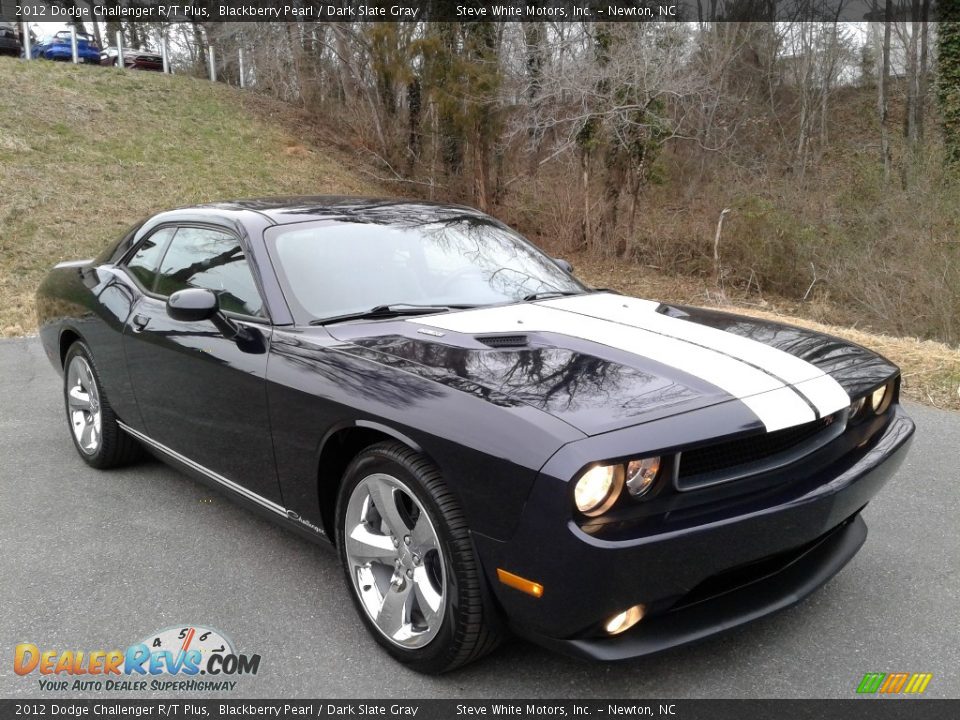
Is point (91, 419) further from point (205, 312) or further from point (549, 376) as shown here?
point (549, 376)

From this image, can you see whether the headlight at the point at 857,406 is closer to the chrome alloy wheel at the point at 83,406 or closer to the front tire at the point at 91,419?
the front tire at the point at 91,419

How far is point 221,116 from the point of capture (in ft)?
75.7

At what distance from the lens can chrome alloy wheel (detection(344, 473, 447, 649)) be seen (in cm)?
245

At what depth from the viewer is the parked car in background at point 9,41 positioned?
84.7ft

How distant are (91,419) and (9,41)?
89.5 ft

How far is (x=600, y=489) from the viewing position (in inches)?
82.5

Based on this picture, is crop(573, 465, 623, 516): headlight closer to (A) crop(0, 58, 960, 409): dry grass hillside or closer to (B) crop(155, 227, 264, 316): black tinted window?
(B) crop(155, 227, 264, 316): black tinted window

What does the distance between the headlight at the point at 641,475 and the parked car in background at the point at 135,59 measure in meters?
29.4

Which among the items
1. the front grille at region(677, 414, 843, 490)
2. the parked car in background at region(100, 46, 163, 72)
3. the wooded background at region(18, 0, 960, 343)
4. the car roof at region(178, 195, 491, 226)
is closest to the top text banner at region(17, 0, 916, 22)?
the wooded background at region(18, 0, 960, 343)

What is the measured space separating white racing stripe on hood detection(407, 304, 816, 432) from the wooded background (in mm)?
8762

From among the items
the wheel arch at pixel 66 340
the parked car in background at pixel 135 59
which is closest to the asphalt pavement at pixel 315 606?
the wheel arch at pixel 66 340

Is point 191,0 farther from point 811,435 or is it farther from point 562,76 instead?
point 811,435

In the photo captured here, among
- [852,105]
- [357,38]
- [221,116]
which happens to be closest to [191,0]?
[221,116]

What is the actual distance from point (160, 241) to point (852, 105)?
81.3ft
